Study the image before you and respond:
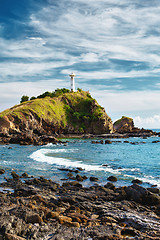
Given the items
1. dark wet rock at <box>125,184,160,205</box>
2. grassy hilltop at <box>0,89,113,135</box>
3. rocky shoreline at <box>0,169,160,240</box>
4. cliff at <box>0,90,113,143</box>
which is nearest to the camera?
rocky shoreline at <box>0,169,160,240</box>

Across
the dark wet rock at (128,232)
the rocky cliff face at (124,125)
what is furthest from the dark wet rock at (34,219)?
the rocky cliff face at (124,125)

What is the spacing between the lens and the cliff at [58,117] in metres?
90.9

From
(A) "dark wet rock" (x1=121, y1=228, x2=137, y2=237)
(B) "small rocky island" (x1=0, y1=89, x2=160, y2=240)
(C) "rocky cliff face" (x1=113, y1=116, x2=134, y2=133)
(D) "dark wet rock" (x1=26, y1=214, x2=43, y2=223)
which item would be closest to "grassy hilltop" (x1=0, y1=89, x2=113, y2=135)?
(C) "rocky cliff face" (x1=113, y1=116, x2=134, y2=133)

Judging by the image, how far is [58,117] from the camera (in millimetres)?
112312

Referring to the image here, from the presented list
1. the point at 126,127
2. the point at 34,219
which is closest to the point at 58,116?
the point at 126,127

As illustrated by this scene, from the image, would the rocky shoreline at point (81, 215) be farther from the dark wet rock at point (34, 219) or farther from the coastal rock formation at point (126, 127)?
the coastal rock formation at point (126, 127)

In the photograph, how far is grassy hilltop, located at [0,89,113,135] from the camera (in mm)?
91375

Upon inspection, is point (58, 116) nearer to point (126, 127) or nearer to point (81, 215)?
point (126, 127)

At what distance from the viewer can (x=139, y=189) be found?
1454 centimetres

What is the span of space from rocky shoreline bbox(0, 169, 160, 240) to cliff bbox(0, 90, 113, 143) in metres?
74.5

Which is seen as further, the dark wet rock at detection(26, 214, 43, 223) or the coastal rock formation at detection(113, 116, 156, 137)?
the coastal rock formation at detection(113, 116, 156, 137)

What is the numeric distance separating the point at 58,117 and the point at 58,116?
768 mm

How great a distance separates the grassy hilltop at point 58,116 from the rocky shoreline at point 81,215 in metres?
75.4

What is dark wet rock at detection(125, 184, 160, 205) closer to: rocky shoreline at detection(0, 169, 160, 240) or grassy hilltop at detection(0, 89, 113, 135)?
rocky shoreline at detection(0, 169, 160, 240)
